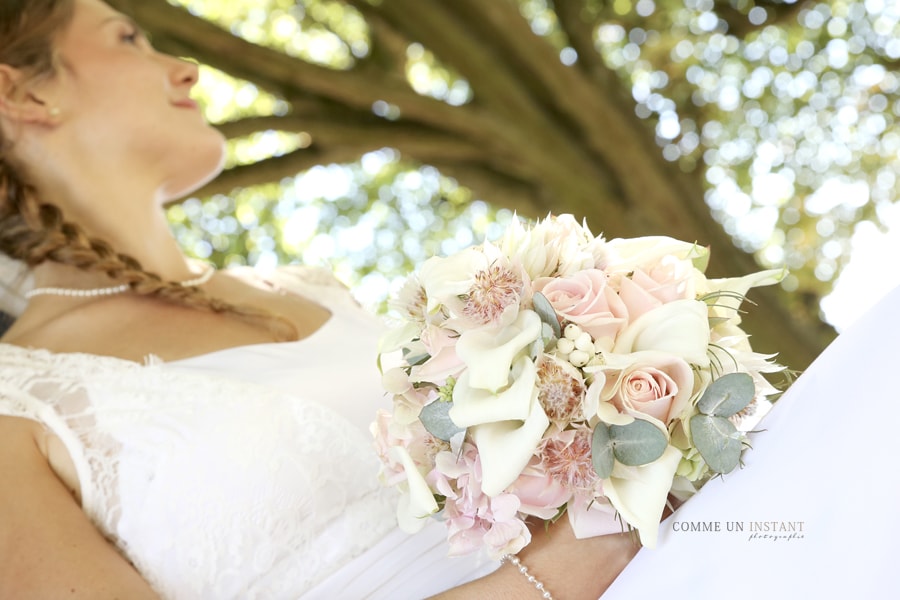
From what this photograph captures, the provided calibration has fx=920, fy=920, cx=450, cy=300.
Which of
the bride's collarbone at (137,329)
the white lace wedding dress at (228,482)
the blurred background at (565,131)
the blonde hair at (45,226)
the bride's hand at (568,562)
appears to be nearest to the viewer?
the bride's hand at (568,562)

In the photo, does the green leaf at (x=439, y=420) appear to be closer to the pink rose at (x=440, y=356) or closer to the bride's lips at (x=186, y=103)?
the pink rose at (x=440, y=356)

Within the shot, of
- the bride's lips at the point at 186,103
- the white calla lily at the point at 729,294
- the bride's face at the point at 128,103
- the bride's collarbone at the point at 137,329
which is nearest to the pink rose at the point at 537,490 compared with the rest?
the white calla lily at the point at 729,294

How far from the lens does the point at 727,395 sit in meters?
1.16

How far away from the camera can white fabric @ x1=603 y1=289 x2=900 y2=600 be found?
1.14m

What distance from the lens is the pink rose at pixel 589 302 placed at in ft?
3.85

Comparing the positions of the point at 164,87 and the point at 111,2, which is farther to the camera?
the point at 111,2

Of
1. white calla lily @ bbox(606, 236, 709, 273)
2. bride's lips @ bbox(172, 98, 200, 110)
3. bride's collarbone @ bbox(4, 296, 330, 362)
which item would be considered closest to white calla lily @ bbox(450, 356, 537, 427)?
white calla lily @ bbox(606, 236, 709, 273)

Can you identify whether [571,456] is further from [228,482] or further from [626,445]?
[228,482]

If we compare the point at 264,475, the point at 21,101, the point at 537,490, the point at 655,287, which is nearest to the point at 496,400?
the point at 537,490

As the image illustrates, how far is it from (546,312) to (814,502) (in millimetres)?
420

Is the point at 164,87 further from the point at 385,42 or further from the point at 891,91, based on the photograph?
the point at 891,91

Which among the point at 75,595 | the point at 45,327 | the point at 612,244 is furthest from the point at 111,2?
the point at 612,244

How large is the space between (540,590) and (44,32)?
185 centimetres

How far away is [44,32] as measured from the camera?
230 centimetres
